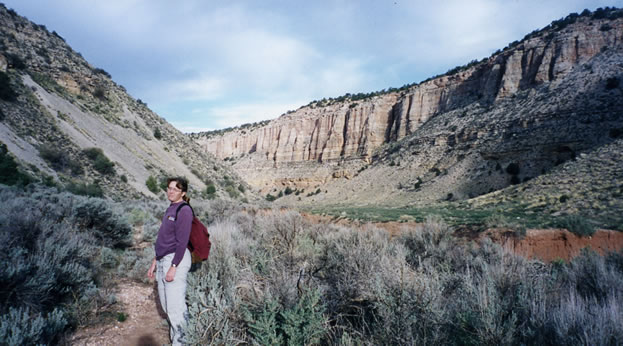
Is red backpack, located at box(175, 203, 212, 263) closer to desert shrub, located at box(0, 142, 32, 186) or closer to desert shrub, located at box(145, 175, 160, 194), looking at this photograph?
desert shrub, located at box(0, 142, 32, 186)

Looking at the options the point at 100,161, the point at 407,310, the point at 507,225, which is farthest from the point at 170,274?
the point at 100,161

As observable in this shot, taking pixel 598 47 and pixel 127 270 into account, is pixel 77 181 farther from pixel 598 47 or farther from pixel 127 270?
pixel 598 47

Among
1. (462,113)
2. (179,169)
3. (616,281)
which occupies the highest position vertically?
(462,113)

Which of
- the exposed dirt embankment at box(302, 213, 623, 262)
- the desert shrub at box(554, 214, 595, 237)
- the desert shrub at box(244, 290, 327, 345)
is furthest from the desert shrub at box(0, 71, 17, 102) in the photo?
the desert shrub at box(554, 214, 595, 237)

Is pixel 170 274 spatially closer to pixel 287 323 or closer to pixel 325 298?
pixel 287 323

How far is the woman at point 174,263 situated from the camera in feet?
10.3

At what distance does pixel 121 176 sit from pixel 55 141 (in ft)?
12.3

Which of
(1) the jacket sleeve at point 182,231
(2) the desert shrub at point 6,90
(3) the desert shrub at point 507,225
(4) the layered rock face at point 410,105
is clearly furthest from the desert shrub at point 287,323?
(4) the layered rock face at point 410,105

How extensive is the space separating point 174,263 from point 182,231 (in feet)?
1.12

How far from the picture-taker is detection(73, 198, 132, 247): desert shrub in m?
6.51

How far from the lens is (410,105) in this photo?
48656 millimetres

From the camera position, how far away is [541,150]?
87.6ft

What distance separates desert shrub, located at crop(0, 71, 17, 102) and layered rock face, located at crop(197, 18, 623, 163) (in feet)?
143

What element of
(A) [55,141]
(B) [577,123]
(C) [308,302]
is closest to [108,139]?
(A) [55,141]
